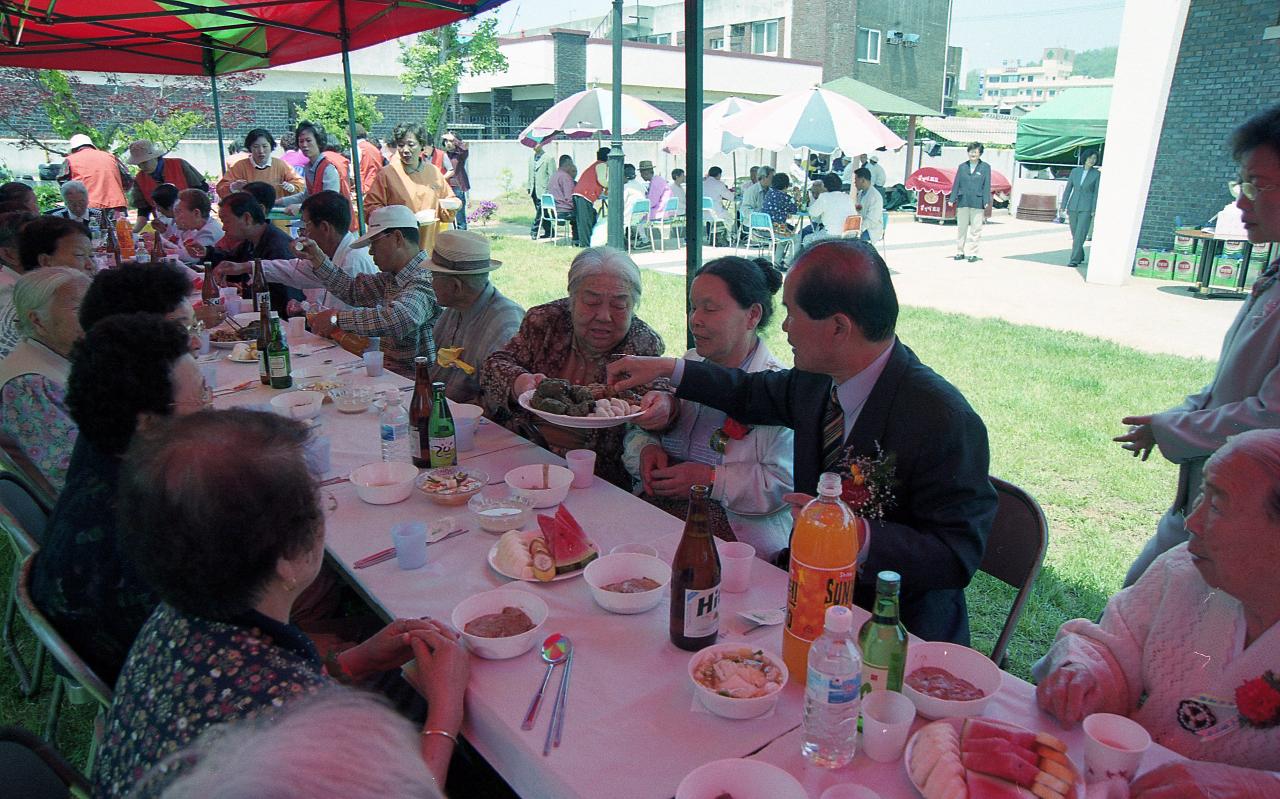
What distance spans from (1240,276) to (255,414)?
41.1 ft

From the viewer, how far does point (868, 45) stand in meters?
31.9

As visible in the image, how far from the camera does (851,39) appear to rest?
3094 cm

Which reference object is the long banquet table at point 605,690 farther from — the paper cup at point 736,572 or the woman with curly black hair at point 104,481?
the woman with curly black hair at point 104,481

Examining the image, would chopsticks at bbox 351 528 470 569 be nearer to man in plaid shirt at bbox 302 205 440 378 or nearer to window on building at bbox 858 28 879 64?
man in plaid shirt at bbox 302 205 440 378

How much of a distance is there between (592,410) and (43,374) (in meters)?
2.04

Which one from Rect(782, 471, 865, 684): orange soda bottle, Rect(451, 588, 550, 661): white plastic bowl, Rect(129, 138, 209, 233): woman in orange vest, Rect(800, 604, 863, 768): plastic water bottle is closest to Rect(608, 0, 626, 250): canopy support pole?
Rect(129, 138, 209, 233): woman in orange vest

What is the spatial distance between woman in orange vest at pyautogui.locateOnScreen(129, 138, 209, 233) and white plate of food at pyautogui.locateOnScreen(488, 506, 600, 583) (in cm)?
894

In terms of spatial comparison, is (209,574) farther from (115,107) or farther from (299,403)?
(115,107)

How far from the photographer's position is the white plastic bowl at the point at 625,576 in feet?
5.82

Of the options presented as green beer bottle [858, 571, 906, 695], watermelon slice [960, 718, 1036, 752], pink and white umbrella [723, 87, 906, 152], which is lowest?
watermelon slice [960, 718, 1036, 752]

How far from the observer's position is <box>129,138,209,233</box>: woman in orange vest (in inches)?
352

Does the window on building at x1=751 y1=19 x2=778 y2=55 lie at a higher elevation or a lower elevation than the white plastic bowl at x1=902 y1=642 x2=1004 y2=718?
higher

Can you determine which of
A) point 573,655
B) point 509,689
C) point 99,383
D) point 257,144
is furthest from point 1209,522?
point 257,144

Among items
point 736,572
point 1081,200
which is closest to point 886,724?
point 736,572
